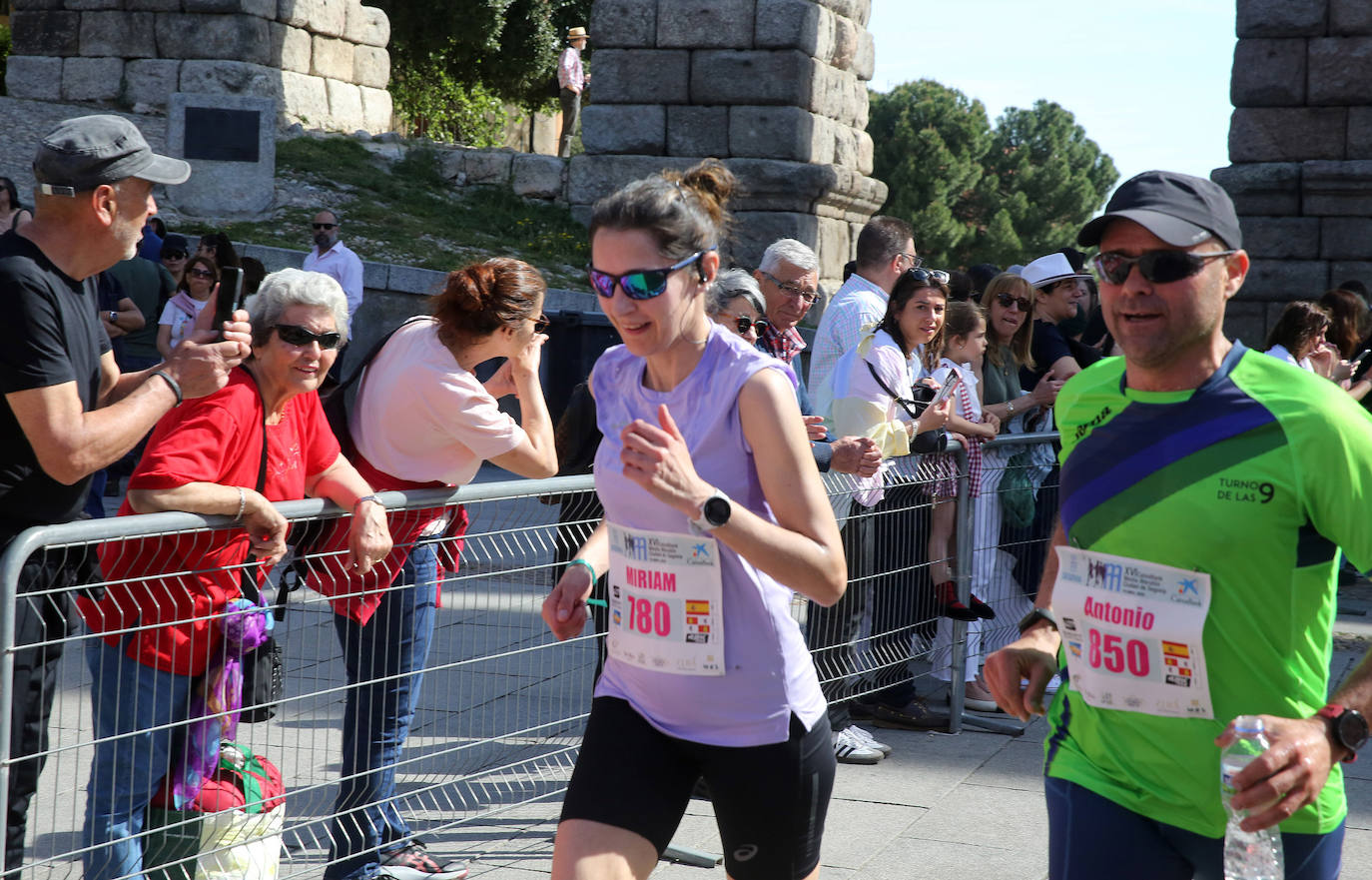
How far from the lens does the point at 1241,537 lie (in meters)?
2.38

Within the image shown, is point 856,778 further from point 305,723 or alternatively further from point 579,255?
point 579,255

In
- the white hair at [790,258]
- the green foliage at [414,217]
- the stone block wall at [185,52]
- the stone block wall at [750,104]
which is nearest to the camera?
the white hair at [790,258]

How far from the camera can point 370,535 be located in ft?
12.4

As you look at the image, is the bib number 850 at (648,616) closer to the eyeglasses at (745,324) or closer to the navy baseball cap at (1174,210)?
the navy baseball cap at (1174,210)

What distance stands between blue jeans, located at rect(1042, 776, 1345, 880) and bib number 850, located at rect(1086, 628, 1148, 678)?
237 millimetres

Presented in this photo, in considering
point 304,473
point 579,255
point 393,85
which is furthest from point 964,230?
point 304,473

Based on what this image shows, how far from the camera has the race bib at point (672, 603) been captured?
2.73 meters

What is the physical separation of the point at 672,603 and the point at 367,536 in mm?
1309

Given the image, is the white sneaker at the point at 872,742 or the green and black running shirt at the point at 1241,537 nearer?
the green and black running shirt at the point at 1241,537

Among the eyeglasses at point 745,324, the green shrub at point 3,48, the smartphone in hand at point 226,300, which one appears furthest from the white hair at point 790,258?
the green shrub at point 3,48

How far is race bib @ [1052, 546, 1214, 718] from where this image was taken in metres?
2.43

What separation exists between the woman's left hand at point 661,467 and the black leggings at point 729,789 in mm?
511

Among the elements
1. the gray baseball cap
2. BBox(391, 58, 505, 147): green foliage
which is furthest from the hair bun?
BBox(391, 58, 505, 147): green foliage

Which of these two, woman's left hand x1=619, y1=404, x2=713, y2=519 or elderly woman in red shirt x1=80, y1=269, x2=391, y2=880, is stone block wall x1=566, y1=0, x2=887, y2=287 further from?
woman's left hand x1=619, y1=404, x2=713, y2=519
